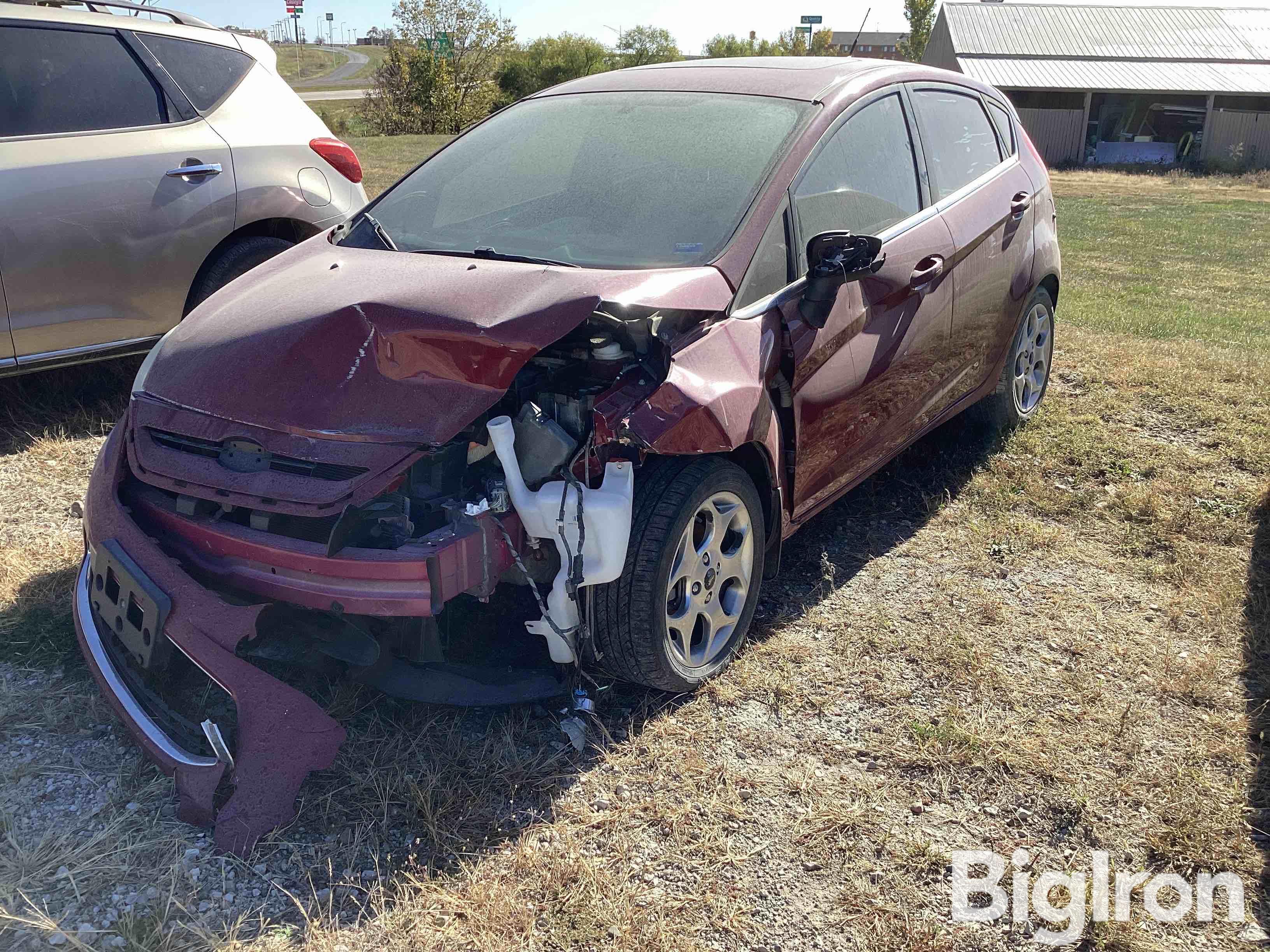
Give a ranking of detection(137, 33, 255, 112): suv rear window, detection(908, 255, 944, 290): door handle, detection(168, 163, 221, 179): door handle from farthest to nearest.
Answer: detection(137, 33, 255, 112): suv rear window → detection(168, 163, 221, 179): door handle → detection(908, 255, 944, 290): door handle

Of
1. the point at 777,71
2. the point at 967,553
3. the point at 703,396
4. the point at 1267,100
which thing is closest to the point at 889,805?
the point at 703,396

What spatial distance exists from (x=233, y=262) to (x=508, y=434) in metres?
3.23

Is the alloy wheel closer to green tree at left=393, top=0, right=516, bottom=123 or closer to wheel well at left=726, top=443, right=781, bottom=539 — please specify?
wheel well at left=726, top=443, right=781, bottom=539

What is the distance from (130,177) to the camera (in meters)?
4.80

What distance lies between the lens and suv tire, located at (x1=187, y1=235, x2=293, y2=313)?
5113mm

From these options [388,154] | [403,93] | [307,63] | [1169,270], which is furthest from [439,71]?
[307,63]

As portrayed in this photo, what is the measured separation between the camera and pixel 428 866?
97.8 inches

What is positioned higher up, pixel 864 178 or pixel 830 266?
pixel 864 178

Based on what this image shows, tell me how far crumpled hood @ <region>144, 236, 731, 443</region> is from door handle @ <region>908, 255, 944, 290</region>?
1.00 m

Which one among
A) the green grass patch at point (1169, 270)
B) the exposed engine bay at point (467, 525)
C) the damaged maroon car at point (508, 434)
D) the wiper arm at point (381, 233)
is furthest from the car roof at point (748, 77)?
the green grass patch at point (1169, 270)

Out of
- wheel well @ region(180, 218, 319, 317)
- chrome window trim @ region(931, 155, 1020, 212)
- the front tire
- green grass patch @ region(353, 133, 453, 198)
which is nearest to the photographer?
the front tire

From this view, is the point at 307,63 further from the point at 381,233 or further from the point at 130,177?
the point at 381,233

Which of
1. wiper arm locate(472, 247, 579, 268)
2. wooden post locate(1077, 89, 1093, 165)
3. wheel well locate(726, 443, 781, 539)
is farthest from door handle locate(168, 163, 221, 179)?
wooden post locate(1077, 89, 1093, 165)

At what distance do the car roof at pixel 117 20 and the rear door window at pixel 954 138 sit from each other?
146 inches
